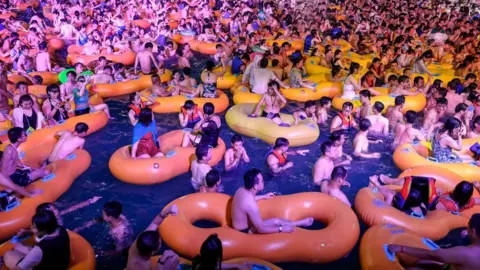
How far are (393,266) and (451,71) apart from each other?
821cm

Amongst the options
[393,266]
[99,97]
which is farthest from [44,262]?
[99,97]

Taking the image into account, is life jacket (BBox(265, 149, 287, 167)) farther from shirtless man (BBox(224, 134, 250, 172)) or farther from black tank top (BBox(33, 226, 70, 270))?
black tank top (BBox(33, 226, 70, 270))

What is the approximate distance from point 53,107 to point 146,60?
371cm

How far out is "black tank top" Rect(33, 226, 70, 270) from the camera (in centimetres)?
369

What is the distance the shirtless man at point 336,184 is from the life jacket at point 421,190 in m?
0.63

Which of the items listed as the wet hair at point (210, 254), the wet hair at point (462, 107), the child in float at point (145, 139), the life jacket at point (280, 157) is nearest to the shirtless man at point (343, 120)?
the life jacket at point (280, 157)

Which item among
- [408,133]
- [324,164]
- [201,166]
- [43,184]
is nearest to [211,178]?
[201,166]

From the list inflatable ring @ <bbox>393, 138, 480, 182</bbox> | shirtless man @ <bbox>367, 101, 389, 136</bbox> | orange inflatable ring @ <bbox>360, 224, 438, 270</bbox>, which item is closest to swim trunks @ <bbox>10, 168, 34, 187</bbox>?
orange inflatable ring @ <bbox>360, 224, 438, 270</bbox>

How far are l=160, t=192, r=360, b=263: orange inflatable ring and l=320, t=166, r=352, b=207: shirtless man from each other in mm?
374

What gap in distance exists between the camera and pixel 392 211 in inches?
197

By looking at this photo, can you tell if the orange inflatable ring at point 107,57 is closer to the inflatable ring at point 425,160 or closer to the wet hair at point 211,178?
the wet hair at point 211,178

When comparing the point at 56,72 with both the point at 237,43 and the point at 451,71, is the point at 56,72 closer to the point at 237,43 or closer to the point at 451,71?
the point at 237,43

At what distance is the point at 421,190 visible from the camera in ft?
16.7

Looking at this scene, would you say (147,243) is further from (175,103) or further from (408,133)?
(175,103)
